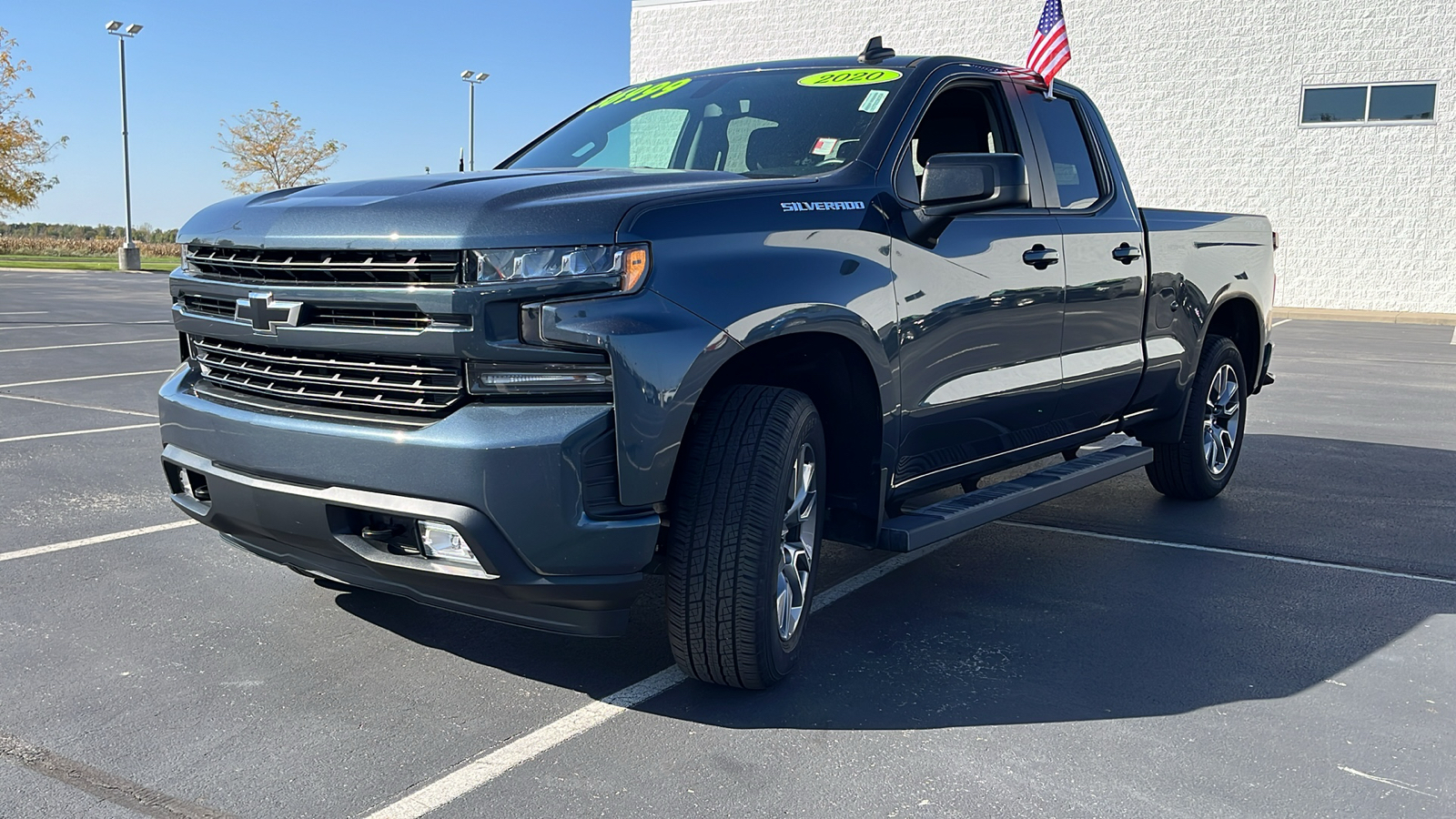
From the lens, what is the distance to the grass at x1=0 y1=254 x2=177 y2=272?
37.8 metres

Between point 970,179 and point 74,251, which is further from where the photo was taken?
point 74,251

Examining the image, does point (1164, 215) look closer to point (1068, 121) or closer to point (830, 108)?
point (1068, 121)

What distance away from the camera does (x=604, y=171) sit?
388 centimetres

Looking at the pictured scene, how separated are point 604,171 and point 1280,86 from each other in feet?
78.3

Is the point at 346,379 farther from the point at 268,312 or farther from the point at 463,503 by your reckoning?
the point at 463,503

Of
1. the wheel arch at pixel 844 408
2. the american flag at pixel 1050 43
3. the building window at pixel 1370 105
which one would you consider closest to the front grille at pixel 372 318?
the wheel arch at pixel 844 408

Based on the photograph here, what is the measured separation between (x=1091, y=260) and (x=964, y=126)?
0.74 metres

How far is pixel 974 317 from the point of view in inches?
161

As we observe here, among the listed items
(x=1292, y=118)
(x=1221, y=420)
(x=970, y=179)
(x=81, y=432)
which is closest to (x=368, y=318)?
(x=970, y=179)

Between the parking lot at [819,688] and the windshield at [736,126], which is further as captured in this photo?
the windshield at [736,126]

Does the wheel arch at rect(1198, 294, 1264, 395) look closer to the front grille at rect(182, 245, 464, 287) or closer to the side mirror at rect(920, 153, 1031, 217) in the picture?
the side mirror at rect(920, 153, 1031, 217)

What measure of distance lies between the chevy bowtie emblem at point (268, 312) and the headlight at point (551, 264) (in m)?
0.58

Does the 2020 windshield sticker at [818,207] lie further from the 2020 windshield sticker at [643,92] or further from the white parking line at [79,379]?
the white parking line at [79,379]

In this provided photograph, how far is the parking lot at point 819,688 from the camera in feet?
9.37
